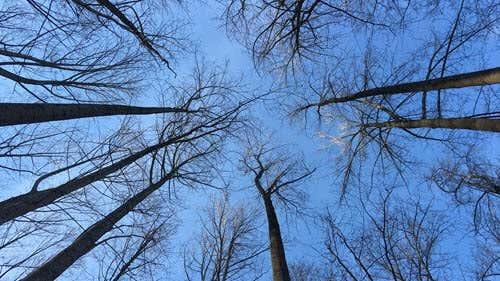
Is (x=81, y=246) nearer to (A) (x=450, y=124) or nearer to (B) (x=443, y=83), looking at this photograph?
(A) (x=450, y=124)

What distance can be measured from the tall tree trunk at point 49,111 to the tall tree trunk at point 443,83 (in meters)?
4.17

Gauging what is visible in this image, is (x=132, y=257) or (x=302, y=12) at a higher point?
(x=302, y=12)

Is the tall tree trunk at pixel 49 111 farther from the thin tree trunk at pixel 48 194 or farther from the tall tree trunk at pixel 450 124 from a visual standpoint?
the tall tree trunk at pixel 450 124

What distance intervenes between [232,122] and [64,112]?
430 cm

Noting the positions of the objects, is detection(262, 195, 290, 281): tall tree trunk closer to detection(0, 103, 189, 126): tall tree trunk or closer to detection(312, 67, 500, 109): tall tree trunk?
detection(312, 67, 500, 109): tall tree trunk

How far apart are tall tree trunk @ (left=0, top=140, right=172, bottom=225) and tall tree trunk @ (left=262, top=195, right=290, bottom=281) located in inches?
126

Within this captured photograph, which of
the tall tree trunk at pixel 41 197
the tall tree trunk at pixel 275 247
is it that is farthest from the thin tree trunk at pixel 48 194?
the tall tree trunk at pixel 275 247

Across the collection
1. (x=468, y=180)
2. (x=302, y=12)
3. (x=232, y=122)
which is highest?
(x=232, y=122)

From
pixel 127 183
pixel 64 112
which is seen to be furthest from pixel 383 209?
pixel 64 112

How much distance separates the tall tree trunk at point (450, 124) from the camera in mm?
5496

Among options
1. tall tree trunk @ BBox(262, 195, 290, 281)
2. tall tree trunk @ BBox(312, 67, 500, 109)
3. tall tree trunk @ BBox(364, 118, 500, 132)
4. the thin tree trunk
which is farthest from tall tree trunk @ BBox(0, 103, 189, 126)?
tall tree trunk @ BBox(364, 118, 500, 132)

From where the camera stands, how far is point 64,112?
5664 mm

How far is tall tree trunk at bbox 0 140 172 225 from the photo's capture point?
5.96 m

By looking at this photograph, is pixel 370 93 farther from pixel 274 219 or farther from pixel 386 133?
pixel 274 219
